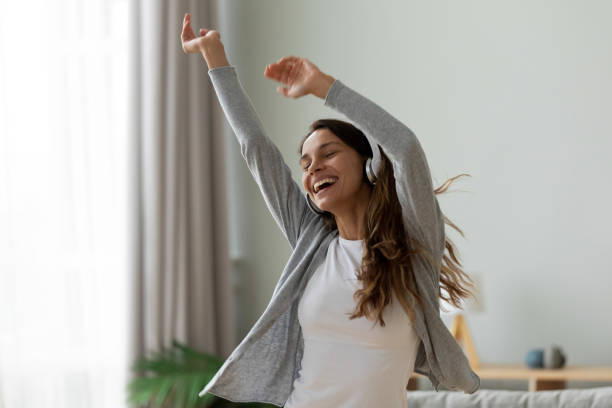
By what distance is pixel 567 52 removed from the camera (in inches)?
123

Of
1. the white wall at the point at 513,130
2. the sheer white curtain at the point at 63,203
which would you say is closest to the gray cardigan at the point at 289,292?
the sheer white curtain at the point at 63,203

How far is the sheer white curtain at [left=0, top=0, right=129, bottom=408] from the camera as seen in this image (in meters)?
2.64

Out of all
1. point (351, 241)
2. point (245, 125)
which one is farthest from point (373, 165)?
point (245, 125)

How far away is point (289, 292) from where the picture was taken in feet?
5.04

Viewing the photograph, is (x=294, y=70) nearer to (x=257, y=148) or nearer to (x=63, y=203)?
(x=257, y=148)

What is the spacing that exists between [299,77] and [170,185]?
1856 millimetres

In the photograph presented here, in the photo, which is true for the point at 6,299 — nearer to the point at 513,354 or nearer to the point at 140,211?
the point at 140,211

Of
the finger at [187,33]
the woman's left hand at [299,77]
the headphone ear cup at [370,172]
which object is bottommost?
the headphone ear cup at [370,172]

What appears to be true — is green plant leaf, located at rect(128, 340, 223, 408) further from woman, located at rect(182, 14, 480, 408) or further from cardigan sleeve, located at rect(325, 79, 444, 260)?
cardigan sleeve, located at rect(325, 79, 444, 260)

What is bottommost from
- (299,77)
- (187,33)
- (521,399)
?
(521,399)

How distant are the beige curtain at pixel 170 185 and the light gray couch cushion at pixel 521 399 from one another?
1.34 m

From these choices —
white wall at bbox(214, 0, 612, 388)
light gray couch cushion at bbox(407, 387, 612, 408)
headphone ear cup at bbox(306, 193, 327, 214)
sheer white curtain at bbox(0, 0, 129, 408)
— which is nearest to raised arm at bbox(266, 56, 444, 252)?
headphone ear cup at bbox(306, 193, 327, 214)

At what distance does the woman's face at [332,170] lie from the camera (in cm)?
148

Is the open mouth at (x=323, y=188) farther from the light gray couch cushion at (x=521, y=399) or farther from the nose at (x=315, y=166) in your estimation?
the light gray couch cushion at (x=521, y=399)
